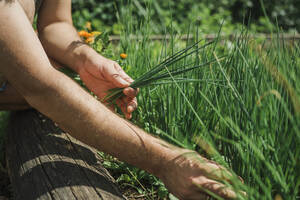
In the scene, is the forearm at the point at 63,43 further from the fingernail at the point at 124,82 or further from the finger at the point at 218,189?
the finger at the point at 218,189

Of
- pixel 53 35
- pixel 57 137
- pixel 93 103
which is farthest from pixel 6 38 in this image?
pixel 53 35

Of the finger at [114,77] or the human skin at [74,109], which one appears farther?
the finger at [114,77]

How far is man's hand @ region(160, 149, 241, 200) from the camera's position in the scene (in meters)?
1.09

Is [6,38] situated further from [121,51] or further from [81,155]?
[121,51]

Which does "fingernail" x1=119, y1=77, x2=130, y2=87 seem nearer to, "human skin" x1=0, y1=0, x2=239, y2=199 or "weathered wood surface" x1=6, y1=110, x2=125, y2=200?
"human skin" x1=0, y1=0, x2=239, y2=199

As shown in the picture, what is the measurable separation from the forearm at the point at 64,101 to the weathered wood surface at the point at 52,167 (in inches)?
6.6

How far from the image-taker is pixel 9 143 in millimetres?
1990

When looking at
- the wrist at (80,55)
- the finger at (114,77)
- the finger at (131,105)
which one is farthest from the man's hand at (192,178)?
the wrist at (80,55)

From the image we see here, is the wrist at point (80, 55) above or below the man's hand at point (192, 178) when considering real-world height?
above

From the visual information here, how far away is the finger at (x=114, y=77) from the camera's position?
1604 mm

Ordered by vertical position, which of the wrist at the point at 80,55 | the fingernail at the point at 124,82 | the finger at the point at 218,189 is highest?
the wrist at the point at 80,55

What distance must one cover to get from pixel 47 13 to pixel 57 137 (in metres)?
0.87

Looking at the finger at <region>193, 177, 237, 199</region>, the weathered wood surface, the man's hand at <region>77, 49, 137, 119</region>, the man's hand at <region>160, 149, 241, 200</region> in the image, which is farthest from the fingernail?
the finger at <region>193, 177, 237, 199</region>

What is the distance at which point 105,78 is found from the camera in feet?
5.80
